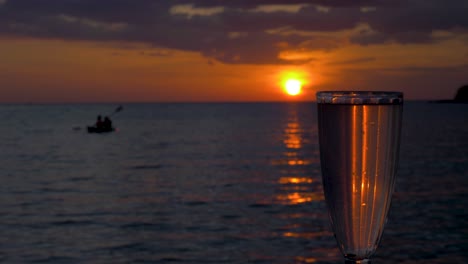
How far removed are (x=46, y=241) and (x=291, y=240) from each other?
5568mm

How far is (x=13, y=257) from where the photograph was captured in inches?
485

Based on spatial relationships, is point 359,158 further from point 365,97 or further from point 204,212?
point 204,212

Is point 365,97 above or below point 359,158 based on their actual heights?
above

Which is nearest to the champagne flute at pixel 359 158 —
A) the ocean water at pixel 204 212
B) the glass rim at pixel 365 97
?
the glass rim at pixel 365 97

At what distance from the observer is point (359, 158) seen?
4.19 ft

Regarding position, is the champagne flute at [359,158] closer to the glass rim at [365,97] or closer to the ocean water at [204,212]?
the glass rim at [365,97]

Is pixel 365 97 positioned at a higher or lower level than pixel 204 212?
higher

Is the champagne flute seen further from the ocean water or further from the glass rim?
the ocean water

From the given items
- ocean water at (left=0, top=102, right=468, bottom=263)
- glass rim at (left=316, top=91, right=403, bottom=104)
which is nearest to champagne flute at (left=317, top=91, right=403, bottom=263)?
glass rim at (left=316, top=91, right=403, bottom=104)

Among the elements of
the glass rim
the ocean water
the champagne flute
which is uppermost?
the glass rim

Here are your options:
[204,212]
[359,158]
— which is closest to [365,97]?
[359,158]

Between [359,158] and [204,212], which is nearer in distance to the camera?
[359,158]

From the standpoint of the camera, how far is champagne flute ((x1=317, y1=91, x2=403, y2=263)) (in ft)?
4.14

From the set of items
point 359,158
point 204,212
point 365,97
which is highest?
point 365,97
